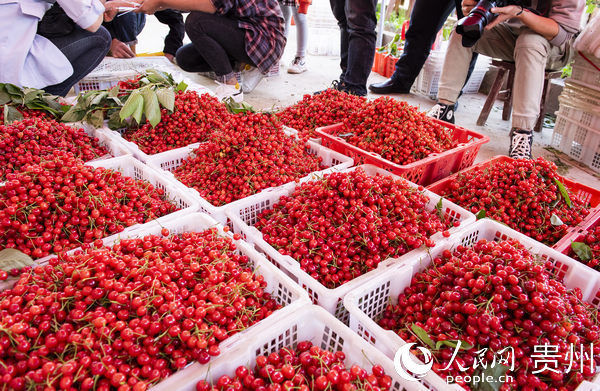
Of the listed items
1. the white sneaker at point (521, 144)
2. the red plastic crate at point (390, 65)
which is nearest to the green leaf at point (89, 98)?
the white sneaker at point (521, 144)

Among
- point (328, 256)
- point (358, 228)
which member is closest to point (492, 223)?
point (358, 228)

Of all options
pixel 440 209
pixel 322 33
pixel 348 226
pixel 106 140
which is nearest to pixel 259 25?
pixel 106 140

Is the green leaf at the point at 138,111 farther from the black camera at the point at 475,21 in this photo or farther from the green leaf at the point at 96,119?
the black camera at the point at 475,21

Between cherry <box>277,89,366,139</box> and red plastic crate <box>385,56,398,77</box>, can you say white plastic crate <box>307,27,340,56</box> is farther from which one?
cherry <box>277,89,366,139</box>

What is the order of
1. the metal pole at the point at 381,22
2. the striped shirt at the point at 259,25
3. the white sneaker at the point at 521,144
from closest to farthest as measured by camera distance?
the white sneaker at the point at 521,144 < the striped shirt at the point at 259,25 < the metal pole at the point at 381,22

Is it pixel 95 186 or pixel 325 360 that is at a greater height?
pixel 95 186

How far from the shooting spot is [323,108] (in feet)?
9.28

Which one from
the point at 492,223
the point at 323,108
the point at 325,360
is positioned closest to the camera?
the point at 325,360

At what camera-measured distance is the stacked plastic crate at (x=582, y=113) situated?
3.06 metres

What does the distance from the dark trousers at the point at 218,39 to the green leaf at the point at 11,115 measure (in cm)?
177

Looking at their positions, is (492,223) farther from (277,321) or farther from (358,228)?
(277,321)

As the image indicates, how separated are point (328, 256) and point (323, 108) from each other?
5.28 feet

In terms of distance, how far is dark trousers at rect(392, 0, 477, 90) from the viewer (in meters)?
4.07

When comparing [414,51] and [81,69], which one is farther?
[414,51]
